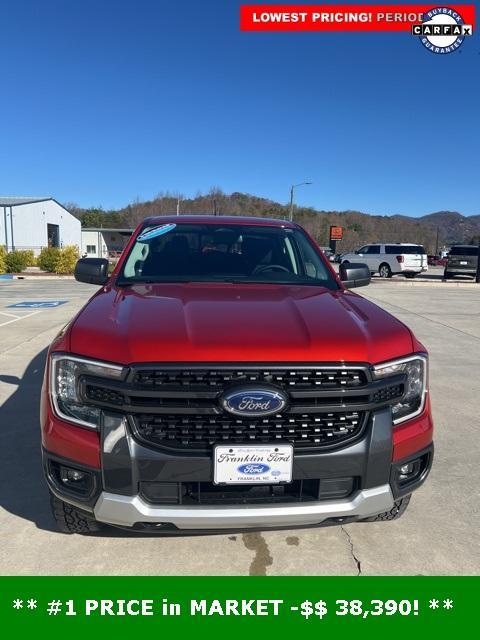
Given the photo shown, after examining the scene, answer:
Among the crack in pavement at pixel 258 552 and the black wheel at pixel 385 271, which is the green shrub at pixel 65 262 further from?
the crack in pavement at pixel 258 552

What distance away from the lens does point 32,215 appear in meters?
48.8

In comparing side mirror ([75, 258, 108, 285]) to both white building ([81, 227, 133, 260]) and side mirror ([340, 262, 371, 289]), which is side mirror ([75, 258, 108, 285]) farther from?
white building ([81, 227, 133, 260])

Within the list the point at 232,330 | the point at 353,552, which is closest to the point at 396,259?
the point at 353,552

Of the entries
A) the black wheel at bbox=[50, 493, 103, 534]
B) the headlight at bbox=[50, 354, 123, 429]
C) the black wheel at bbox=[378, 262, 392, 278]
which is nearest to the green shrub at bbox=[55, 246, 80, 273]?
the black wheel at bbox=[378, 262, 392, 278]

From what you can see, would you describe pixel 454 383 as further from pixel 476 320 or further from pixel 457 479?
pixel 476 320

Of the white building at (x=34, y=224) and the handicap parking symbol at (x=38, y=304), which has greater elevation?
the white building at (x=34, y=224)

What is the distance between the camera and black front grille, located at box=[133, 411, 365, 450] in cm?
211

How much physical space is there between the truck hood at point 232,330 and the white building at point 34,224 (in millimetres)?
41714

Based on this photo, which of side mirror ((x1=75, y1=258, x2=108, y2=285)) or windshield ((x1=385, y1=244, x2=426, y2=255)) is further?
windshield ((x1=385, y1=244, x2=426, y2=255))

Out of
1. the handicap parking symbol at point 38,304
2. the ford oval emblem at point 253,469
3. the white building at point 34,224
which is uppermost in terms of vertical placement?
the white building at point 34,224

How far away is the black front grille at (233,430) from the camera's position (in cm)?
211
